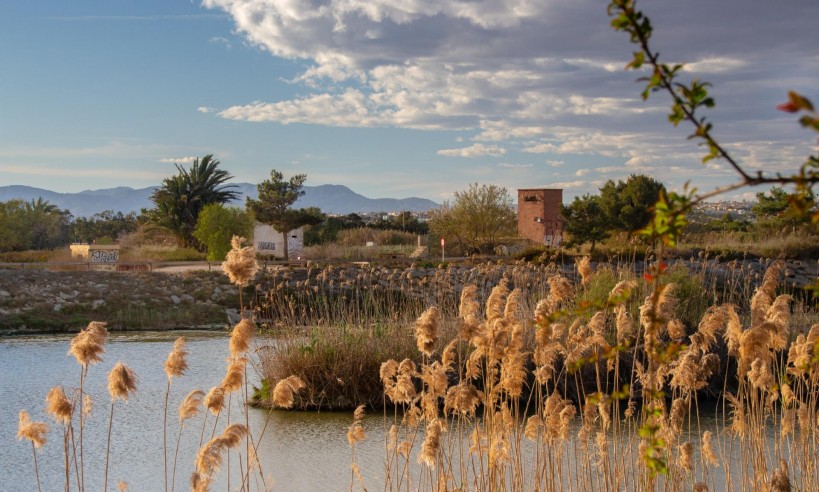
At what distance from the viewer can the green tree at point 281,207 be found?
107ft

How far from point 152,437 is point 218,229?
75.9 feet

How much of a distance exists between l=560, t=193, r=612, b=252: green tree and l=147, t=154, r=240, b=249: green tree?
15971mm

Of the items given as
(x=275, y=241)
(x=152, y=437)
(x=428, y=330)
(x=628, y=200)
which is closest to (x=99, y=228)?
(x=275, y=241)

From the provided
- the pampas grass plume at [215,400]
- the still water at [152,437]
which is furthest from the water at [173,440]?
the pampas grass plume at [215,400]

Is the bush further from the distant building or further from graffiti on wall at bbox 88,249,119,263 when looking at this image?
graffiti on wall at bbox 88,249,119,263

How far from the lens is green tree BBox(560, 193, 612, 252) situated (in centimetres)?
2792

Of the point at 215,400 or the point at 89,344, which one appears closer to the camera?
the point at 89,344

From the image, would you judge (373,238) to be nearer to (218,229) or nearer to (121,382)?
(218,229)

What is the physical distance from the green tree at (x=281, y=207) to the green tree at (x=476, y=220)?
16.4 ft

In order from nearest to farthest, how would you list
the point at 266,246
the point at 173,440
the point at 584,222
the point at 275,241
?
the point at 173,440
the point at 584,222
the point at 266,246
the point at 275,241

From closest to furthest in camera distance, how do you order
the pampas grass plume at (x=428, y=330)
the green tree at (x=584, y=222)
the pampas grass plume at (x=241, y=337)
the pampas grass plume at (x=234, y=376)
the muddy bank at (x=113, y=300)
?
the pampas grass plume at (x=234, y=376) < the pampas grass plume at (x=241, y=337) < the pampas grass plume at (x=428, y=330) < the muddy bank at (x=113, y=300) < the green tree at (x=584, y=222)

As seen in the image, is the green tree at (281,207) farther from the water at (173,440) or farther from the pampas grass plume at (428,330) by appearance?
the pampas grass plume at (428,330)

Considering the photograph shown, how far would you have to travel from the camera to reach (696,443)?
7.74 meters

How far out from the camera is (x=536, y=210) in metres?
37.8
